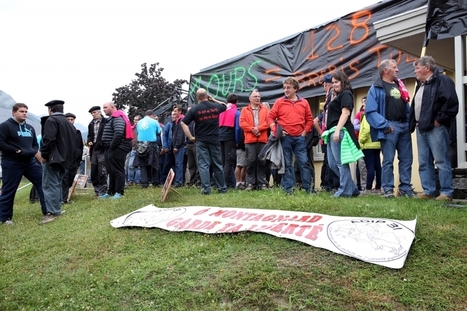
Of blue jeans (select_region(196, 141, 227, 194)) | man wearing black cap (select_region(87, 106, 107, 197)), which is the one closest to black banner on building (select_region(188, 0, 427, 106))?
blue jeans (select_region(196, 141, 227, 194))

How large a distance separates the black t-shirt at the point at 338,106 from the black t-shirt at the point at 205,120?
2.21 m

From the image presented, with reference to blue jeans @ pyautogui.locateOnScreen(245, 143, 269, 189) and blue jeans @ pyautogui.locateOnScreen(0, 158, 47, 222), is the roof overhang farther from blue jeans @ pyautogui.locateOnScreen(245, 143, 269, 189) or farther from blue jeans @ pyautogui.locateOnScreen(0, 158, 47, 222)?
blue jeans @ pyautogui.locateOnScreen(0, 158, 47, 222)

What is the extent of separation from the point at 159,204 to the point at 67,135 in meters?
2.06

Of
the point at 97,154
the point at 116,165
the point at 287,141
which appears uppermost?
the point at 287,141

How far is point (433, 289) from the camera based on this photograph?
3107 mm

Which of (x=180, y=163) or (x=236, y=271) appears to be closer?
(x=236, y=271)

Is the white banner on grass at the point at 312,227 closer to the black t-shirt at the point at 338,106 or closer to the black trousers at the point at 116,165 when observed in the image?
the black t-shirt at the point at 338,106

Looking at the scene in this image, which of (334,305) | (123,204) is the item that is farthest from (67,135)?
(334,305)

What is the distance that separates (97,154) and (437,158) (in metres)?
7.12

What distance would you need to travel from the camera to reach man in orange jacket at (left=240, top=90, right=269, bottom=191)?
7992 mm

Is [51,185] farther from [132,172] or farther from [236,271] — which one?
[132,172]

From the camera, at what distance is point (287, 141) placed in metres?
6.88

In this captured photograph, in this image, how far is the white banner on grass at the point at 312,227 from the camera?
3.56 meters

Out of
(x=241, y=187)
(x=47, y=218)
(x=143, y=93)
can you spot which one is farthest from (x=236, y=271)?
(x=143, y=93)
